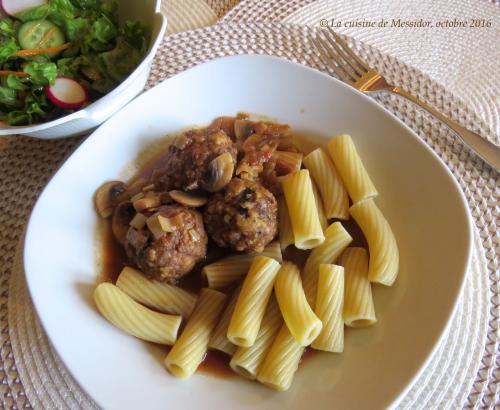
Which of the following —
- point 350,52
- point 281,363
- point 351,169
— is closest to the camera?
point 281,363

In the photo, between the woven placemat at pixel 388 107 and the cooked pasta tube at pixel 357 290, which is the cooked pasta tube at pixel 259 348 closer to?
the cooked pasta tube at pixel 357 290

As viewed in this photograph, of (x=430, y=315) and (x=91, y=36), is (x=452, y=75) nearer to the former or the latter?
(x=430, y=315)

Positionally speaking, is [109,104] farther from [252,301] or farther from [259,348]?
[259,348]

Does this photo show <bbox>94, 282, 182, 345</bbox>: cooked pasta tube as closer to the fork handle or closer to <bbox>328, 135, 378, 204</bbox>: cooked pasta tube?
<bbox>328, 135, 378, 204</bbox>: cooked pasta tube

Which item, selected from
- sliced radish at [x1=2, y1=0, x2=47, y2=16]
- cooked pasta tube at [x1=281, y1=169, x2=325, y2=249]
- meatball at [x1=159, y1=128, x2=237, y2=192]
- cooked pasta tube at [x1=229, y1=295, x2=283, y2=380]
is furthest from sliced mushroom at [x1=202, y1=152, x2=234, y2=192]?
sliced radish at [x1=2, y1=0, x2=47, y2=16]

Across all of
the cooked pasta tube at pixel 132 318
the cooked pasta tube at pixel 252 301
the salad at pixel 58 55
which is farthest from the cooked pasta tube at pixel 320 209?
the salad at pixel 58 55

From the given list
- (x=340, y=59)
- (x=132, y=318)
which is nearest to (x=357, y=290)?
(x=132, y=318)

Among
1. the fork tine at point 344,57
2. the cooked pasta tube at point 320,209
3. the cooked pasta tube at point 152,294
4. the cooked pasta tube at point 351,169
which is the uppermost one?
the fork tine at point 344,57
